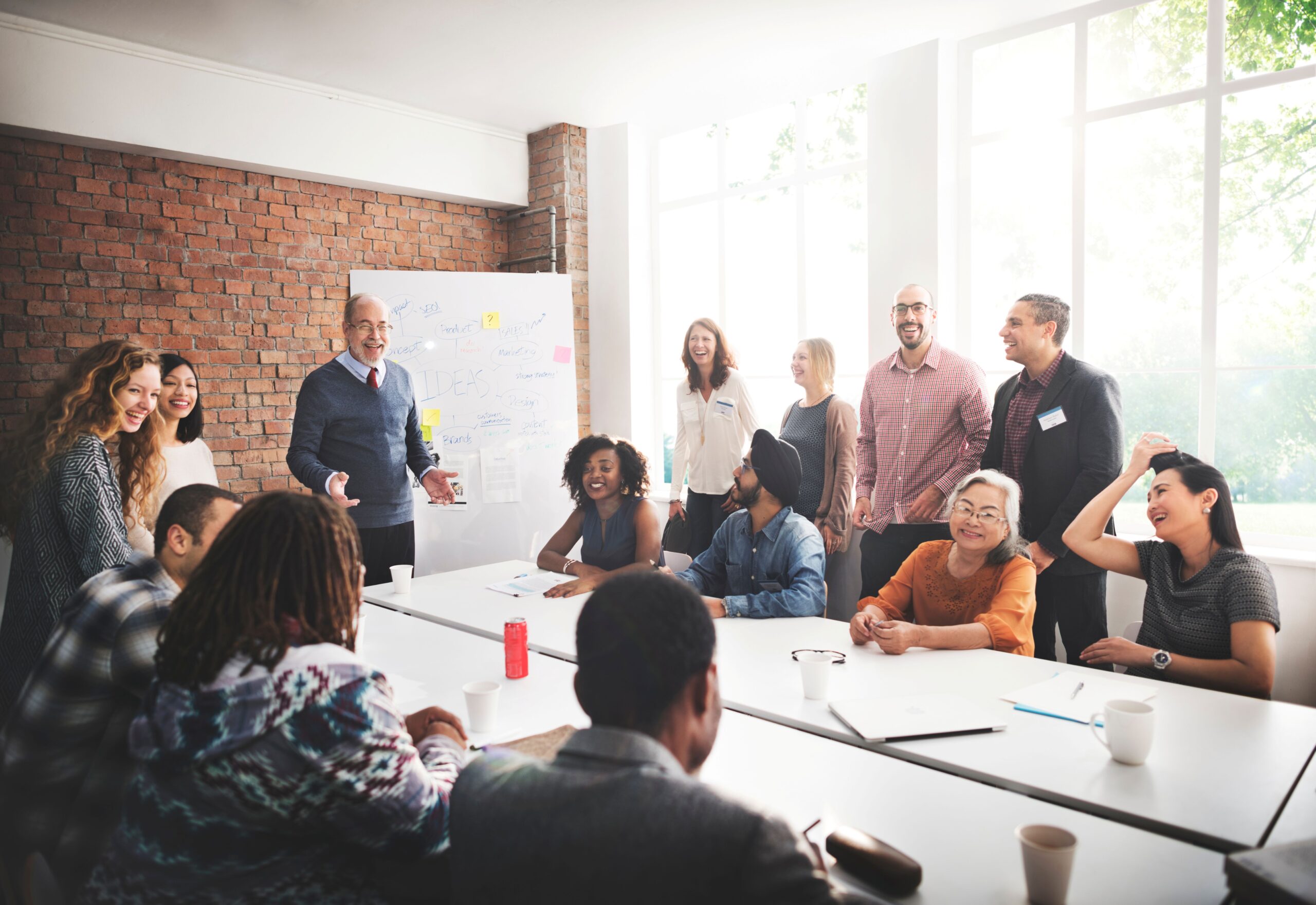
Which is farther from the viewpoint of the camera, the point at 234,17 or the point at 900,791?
the point at 234,17

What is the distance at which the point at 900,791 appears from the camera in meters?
1.39

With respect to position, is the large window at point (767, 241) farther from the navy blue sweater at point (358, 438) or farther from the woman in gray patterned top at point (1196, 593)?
the woman in gray patterned top at point (1196, 593)

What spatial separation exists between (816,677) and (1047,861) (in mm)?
754

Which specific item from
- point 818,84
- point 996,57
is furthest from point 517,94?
point 996,57

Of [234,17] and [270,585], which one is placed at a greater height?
[234,17]

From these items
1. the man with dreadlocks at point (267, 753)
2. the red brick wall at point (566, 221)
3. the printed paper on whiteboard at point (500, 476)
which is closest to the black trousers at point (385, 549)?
the printed paper on whiteboard at point (500, 476)

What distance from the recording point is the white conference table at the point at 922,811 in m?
1.11

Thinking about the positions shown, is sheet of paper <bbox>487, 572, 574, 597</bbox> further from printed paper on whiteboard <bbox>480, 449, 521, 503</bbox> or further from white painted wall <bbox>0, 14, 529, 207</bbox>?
white painted wall <bbox>0, 14, 529, 207</bbox>

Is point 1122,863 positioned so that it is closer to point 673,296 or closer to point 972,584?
point 972,584

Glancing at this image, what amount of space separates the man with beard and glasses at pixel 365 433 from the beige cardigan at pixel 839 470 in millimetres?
1794

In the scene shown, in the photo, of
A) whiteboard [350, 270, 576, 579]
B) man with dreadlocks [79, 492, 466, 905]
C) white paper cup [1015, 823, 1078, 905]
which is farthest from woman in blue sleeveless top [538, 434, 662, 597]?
white paper cup [1015, 823, 1078, 905]

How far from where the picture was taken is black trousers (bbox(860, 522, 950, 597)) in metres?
3.68

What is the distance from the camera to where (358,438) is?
361 cm

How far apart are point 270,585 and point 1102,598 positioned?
3.03 m
